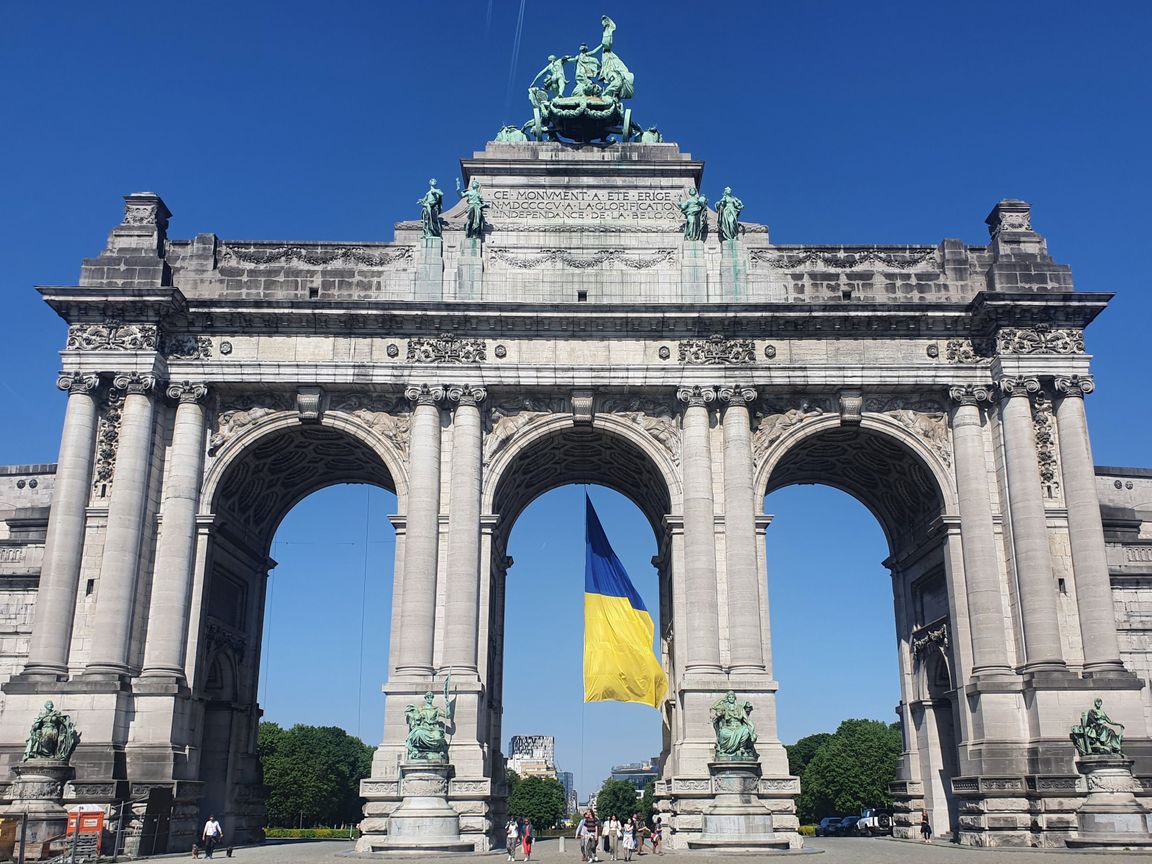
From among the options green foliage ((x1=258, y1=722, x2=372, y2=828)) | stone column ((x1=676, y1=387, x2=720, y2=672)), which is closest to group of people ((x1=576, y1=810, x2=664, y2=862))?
stone column ((x1=676, y1=387, x2=720, y2=672))

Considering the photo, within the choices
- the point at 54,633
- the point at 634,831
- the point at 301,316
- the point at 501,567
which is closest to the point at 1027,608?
the point at 634,831

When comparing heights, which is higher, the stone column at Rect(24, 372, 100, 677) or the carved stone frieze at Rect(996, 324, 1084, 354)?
the carved stone frieze at Rect(996, 324, 1084, 354)

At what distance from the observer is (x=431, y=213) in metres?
39.1

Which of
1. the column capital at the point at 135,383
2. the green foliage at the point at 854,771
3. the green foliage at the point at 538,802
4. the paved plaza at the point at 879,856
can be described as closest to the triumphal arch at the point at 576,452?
the column capital at the point at 135,383

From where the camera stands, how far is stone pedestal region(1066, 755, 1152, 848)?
99.5 ft

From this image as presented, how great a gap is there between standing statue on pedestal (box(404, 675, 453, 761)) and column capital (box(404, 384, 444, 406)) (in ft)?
32.9

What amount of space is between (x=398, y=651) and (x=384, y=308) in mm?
11624

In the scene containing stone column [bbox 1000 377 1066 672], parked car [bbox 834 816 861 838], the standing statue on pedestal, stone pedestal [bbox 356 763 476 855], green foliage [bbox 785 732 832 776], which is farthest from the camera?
green foliage [bbox 785 732 832 776]

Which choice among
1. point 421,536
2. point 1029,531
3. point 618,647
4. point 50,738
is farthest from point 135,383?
point 1029,531

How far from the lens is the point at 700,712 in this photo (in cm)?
3369

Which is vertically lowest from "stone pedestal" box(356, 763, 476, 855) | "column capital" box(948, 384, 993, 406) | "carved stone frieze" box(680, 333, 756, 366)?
"stone pedestal" box(356, 763, 476, 855)

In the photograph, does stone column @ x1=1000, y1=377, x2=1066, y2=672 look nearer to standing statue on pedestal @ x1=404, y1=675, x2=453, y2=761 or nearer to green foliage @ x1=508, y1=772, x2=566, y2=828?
standing statue on pedestal @ x1=404, y1=675, x2=453, y2=761

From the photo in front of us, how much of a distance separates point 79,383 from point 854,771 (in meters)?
66.5

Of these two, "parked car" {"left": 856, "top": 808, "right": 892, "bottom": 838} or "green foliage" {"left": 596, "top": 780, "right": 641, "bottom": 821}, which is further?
"green foliage" {"left": 596, "top": 780, "right": 641, "bottom": 821}
